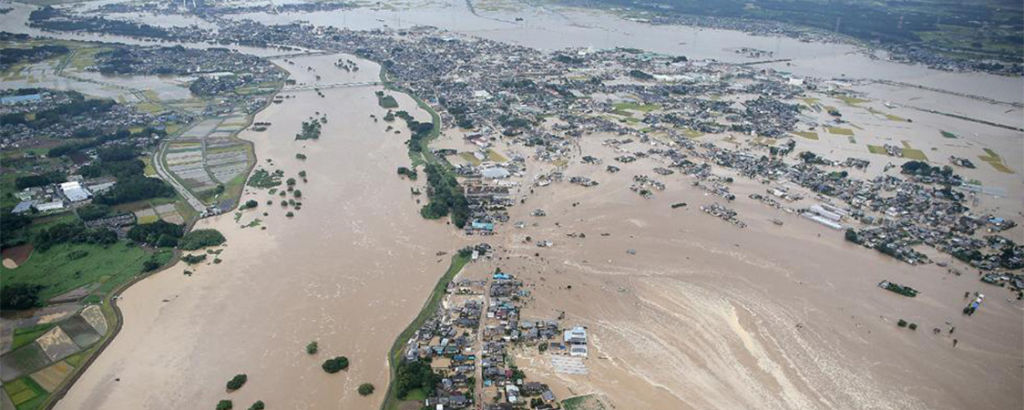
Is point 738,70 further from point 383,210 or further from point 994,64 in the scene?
point 383,210

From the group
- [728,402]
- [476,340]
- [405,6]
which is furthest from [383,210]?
[405,6]

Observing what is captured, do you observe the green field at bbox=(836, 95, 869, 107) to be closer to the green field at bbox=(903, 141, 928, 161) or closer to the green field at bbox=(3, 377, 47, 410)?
the green field at bbox=(903, 141, 928, 161)

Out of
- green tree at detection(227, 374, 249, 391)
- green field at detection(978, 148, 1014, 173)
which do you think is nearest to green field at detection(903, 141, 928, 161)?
green field at detection(978, 148, 1014, 173)

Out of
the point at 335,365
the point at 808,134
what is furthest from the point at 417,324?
the point at 808,134

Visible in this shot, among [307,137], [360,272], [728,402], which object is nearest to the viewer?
[728,402]

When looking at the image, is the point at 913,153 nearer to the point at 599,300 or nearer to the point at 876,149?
the point at 876,149

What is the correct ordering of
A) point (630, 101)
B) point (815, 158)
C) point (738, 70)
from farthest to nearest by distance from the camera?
point (738, 70), point (630, 101), point (815, 158)
